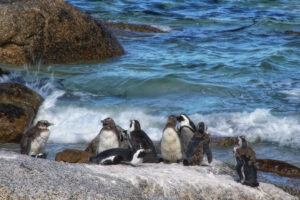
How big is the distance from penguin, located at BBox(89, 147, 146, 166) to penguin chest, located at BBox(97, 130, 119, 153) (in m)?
0.90

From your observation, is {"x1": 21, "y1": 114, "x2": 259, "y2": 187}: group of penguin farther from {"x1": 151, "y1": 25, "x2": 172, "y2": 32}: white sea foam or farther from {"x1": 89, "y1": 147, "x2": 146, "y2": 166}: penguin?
{"x1": 151, "y1": 25, "x2": 172, "y2": 32}: white sea foam

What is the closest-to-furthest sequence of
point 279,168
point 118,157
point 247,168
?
point 247,168 → point 118,157 → point 279,168

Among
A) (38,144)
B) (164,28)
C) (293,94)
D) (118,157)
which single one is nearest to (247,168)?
(118,157)

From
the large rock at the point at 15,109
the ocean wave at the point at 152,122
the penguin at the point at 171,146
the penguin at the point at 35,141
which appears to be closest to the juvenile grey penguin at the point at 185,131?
the penguin at the point at 171,146

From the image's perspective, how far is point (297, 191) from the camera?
7.41 metres

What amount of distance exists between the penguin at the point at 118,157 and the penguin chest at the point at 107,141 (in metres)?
0.90

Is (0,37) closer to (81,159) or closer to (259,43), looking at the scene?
(81,159)

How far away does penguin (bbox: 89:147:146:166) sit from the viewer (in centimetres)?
696

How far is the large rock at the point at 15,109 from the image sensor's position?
10.0 meters

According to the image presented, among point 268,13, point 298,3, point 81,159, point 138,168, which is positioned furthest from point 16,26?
point 298,3

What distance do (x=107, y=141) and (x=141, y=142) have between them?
2.08 feet

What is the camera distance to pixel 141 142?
7852 millimetres

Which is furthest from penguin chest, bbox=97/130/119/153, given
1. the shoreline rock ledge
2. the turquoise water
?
the turquoise water

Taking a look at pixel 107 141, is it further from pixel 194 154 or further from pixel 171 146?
pixel 194 154
